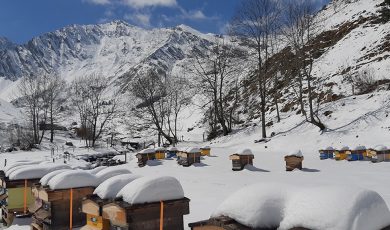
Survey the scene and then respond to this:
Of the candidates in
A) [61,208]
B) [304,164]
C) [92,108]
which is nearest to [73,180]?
[61,208]

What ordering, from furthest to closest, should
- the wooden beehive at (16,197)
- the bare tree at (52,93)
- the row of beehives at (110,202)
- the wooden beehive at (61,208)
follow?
the bare tree at (52,93) < the wooden beehive at (16,197) < the wooden beehive at (61,208) < the row of beehives at (110,202)

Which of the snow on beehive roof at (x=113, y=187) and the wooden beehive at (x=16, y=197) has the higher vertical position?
the snow on beehive roof at (x=113, y=187)

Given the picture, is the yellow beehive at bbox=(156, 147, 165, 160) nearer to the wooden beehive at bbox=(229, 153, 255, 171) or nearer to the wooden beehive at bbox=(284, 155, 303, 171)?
the wooden beehive at bbox=(229, 153, 255, 171)

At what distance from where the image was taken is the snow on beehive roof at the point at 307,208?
11.7 ft

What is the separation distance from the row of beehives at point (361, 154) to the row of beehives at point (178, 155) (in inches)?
278

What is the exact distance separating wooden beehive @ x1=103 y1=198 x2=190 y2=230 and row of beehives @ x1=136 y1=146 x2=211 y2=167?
14385 millimetres

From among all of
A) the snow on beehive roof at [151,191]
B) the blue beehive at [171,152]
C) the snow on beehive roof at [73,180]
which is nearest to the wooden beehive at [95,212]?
the snow on beehive roof at [151,191]

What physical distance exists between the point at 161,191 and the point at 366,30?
191ft

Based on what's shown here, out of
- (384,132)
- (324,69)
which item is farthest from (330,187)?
(324,69)

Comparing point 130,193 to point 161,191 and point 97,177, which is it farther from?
point 97,177

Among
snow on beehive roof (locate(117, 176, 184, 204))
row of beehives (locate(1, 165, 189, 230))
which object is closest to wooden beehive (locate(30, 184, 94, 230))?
row of beehives (locate(1, 165, 189, 230))

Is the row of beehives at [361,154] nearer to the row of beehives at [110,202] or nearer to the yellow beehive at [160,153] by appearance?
the yellow beehive at [160,153]

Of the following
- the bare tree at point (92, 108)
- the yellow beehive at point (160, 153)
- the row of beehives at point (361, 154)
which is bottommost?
the row of beehives at point (361, 154)

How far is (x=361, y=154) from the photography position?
20891mm
